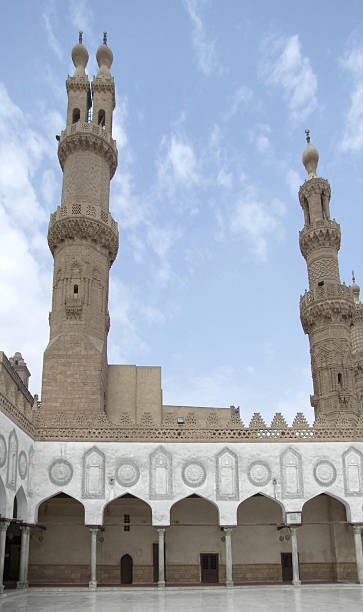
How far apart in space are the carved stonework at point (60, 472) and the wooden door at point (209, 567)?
6.52 metres

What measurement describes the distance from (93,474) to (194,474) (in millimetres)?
3675

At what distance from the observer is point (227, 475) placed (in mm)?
22312

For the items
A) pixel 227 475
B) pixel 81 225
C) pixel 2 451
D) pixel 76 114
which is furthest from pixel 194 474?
pixel 76 114

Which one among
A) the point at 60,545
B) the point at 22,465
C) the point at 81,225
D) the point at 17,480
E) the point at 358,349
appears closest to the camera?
the point at 17,480

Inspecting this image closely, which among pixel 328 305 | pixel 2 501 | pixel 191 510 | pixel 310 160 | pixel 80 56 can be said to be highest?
pixel 80 56

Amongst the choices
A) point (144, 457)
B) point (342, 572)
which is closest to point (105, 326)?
point (144, 457)

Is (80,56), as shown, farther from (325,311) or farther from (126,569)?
(126,569)

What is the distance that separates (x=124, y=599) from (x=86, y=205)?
1730cm

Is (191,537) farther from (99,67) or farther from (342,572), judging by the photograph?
(99,67)

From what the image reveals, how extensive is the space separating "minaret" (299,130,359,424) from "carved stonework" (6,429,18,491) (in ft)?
45.7

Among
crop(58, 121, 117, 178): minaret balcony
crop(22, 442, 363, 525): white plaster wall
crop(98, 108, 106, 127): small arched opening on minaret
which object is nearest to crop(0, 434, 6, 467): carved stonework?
crop(22, 442, 363, 525): white plaster wall

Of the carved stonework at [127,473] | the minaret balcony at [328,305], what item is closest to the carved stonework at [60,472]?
the carved stonework at [127,473]

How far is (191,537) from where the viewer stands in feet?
79.3

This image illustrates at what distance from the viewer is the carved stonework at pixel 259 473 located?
22.4m
